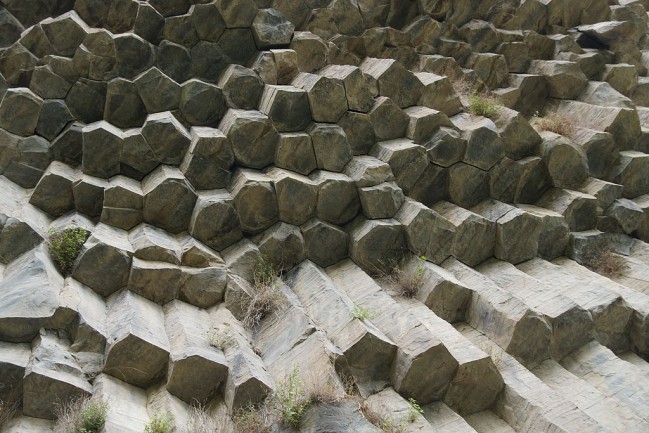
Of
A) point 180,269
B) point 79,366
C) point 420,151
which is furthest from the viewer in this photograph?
point 420,151

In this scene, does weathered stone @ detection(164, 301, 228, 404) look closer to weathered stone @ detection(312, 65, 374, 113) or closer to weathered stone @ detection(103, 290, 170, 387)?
weathered stone @ detection(103, 290, 170, 387)

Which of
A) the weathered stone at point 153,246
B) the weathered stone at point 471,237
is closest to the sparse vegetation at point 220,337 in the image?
the weathered stone at point 153,246

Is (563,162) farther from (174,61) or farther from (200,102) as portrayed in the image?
(174,61)

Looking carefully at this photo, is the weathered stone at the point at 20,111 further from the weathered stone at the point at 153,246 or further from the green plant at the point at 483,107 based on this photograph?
the green plant at the point at 483,107

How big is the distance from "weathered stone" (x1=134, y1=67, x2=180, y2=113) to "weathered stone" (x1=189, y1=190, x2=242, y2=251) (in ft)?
6.07

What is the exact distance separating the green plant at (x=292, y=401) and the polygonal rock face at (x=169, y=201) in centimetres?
349

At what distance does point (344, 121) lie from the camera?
10.1 m

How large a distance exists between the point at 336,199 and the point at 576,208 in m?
4.29

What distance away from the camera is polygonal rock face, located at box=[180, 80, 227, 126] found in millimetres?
9883

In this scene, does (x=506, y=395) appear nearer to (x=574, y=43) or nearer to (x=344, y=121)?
(x=344, y=121)

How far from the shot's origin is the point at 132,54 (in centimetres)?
1001

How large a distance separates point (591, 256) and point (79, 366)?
8112 mm

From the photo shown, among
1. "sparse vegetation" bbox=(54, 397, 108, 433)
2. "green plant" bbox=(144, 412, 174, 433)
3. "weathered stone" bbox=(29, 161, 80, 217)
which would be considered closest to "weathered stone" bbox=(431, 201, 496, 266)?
"green plant" bbox=(144, 412, 174, 433)

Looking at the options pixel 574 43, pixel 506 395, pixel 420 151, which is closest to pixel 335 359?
pixel 506 395
